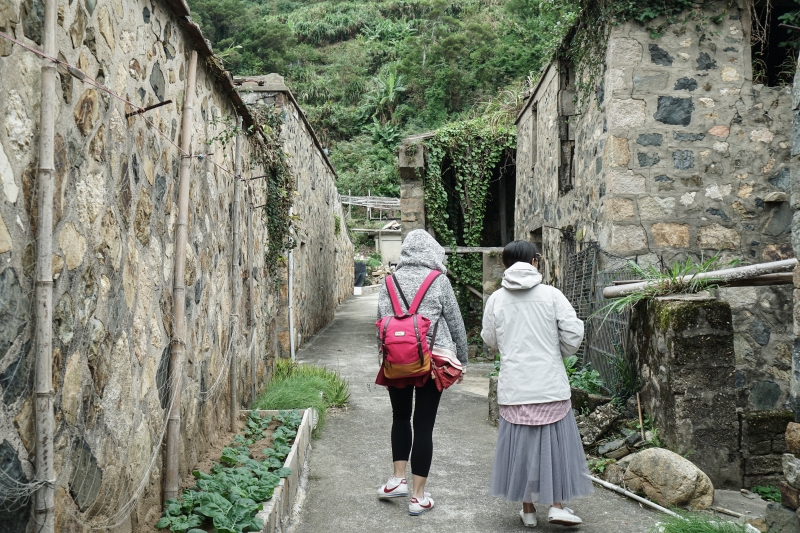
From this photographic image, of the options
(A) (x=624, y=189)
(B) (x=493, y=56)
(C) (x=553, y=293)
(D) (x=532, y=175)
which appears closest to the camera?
(C) (x=553, y=293)

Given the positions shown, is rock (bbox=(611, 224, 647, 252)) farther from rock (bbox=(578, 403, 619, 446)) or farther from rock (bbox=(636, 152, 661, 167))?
rock (bbox=(578, 403, 619, 446))

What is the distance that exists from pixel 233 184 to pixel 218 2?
38363 mm

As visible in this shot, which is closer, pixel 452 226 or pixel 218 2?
pixel 452 226

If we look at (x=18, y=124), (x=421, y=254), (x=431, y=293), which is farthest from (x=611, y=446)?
(x=18, y=124)

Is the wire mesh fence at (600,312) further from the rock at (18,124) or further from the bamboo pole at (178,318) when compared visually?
the rock at (18,124)

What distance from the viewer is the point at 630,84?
234 inches

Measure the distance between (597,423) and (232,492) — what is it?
296cm

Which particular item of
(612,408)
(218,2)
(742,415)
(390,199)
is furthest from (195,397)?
(218,2)

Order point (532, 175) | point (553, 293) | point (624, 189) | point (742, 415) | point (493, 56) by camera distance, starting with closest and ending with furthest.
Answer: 1. point (553, 293)
2. point (742, 415)
3. point (624, 189)
4. point (532, 175)
5. point (493, 56)

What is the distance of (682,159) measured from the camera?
5.93m

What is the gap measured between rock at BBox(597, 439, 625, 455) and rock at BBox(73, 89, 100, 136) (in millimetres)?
3976

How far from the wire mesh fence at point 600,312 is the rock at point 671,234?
0.41 meters

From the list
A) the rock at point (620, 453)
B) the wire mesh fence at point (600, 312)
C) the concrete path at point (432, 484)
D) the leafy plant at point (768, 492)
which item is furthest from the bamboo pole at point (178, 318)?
the leafy plant at point (768, 492)

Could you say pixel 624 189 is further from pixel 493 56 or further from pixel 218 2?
pixel 218 2
